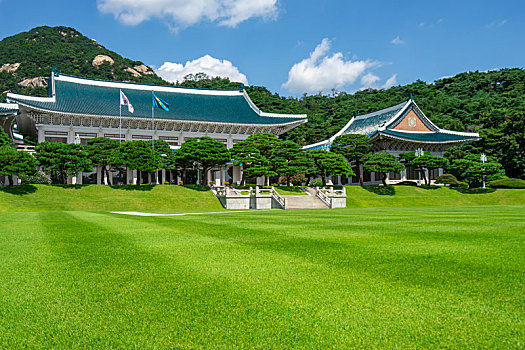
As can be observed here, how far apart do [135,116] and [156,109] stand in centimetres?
437

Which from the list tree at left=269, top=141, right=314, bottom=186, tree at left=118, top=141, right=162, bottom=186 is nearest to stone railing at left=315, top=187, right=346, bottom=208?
tree at left=269, top=141, right=314, bottom=186

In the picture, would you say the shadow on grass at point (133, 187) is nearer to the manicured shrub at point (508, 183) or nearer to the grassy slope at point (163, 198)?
the grassy slope at point (163, 198)

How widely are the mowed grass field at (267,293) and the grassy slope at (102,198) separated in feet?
78.8

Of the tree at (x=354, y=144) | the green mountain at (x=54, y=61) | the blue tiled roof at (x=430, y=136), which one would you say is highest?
the green mountain at (x=54, y=61)

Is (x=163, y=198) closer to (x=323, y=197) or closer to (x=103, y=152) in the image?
(x=103, y=152)

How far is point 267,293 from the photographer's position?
3967mm

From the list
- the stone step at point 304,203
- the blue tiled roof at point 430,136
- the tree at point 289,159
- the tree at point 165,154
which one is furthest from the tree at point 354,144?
the tree at point 165,154

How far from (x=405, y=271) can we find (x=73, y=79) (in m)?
54.0

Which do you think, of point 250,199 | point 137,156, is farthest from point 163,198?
point 250,199

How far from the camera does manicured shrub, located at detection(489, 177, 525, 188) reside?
44281 millimetres

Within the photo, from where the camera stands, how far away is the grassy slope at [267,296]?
9.73ft

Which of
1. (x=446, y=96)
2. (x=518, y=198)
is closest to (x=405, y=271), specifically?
(x=518, y=198)

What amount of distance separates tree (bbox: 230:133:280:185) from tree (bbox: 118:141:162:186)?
8706 millimetres

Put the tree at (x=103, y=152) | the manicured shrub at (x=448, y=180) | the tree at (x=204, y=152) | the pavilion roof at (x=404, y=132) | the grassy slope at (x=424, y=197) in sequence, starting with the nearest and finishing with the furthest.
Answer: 1. the grassy slope at (x=424, y=197)
2. the tree at (x=103, y=152)
3. the tree at (x=204, y=152)
4. the manicured shrub at (x=448, y=180)
5. the pavilion roof at (x=404, y=132)
